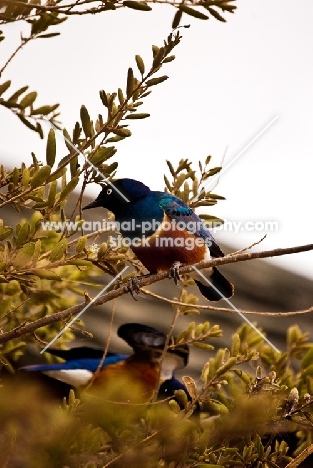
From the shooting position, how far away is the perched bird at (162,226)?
7.43 feet

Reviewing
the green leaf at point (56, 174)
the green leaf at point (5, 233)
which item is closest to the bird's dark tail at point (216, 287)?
the green leaf at point (56, 174)

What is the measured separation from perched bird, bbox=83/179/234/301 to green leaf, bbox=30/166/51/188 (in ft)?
2.21

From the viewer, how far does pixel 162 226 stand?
7.98 feet

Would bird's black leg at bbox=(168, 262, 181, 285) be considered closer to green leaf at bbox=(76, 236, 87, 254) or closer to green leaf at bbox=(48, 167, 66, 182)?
green leaf at bbox=(76, 236, 87, 254)

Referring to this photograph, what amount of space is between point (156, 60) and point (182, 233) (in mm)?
943

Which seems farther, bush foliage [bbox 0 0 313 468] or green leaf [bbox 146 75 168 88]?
green leaf [bbox 146 75 168 88]

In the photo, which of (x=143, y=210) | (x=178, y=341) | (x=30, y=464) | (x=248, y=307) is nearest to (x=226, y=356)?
(x=178, y=341)

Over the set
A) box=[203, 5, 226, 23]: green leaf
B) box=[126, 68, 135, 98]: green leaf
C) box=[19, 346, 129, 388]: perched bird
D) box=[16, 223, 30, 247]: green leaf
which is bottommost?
box=[19, 346, 129, 388]: perched bird

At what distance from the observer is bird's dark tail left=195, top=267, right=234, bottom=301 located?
2.51 m

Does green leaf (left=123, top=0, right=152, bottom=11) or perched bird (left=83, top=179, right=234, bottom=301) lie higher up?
green leaf (left=123, top=0, right=152, bottom=11)

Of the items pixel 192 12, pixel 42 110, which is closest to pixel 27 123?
pixel 42 110

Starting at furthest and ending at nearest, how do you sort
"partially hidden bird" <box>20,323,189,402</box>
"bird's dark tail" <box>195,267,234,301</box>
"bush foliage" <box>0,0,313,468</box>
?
"bird's dark tail" <box>195,267,234,301</box> → "partially hidden bird" <box>20,323,189,402</box> → "bush foliage" <box>0,0,313,468</box>

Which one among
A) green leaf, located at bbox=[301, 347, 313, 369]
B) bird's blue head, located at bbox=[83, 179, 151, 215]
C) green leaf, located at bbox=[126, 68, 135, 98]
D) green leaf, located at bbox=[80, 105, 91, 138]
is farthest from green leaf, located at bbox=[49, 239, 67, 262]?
green leaf, located at bbox=[301, 347, 313, 369]

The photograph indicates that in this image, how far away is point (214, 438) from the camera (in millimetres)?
911
